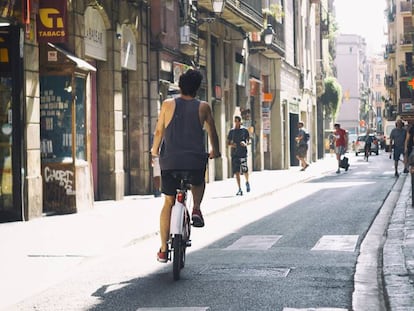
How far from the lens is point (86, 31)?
1895 centimetres

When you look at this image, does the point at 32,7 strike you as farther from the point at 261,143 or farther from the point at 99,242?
the point at 261,143

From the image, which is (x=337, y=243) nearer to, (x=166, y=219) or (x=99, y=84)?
(x=166, y=219)

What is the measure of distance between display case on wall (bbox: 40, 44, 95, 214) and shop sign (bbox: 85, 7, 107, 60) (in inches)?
76.3

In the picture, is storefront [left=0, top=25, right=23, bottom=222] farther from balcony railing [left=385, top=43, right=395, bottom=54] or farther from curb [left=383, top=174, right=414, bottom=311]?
balcony railing [left=385, top=43, right=395, bottom=54]

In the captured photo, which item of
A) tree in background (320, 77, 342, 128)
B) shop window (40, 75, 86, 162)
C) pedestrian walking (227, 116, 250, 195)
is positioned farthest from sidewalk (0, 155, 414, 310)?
tree in background (320, 77, 342, 128)

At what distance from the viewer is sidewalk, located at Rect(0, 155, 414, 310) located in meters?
9.14

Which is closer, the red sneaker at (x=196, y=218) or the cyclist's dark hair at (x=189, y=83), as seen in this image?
the cyclist's dark hair at (x=189, y=83)

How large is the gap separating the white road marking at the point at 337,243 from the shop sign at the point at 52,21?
5561 millimetres

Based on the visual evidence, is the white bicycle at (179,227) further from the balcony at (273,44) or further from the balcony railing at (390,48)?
the balcony railing at (390,48)

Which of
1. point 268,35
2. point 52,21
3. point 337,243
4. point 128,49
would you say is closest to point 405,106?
point 268,35

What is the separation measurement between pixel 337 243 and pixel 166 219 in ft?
11.1

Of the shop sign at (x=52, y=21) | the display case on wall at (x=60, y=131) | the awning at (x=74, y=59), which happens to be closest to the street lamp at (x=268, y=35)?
the awning at (x=74, y=59)

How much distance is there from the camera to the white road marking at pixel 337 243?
11203mm

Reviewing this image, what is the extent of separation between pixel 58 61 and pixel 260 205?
5.45m
